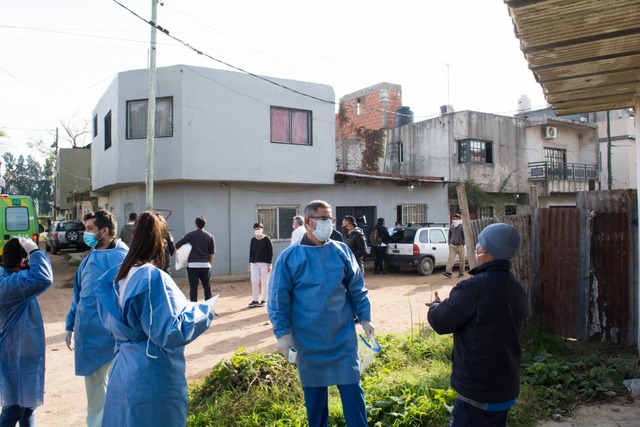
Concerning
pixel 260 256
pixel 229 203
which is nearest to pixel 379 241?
pixel 229 203

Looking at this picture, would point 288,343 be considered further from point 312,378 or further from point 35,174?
point 35,174

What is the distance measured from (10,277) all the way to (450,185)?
852 inches

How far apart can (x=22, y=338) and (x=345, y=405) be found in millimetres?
2541

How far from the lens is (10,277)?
3.87 metres

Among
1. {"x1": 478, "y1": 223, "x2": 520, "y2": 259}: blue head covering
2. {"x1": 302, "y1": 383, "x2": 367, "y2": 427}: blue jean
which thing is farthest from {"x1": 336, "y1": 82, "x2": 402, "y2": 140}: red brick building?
{"x1": 478, "y1": 223, "x2": 520, "y2": 259}: blue head covering

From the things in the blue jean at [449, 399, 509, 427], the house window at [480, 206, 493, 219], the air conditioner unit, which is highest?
the air conditioner unit

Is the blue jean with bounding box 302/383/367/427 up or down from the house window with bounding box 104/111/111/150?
down

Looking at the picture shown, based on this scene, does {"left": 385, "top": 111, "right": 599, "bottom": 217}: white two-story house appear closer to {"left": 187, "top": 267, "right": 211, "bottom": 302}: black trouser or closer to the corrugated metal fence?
{"left": 187, "top": 267, "right": 211, "bottom": 302}: black trouser

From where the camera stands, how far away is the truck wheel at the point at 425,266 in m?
15.7

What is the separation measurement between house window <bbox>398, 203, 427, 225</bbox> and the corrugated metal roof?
1517 cm

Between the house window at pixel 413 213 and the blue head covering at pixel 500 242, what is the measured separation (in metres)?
18.1

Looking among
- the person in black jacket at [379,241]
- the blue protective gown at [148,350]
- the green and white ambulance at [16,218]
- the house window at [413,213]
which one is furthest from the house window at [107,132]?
the blue protective gown at [148,350]

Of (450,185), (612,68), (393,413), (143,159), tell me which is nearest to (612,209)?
(612,68)

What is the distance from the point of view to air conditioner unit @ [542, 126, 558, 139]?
28750 mm
